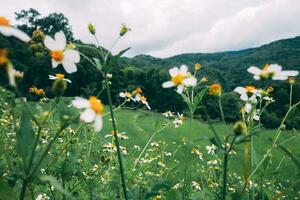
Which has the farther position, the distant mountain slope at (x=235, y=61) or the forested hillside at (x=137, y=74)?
the distant mountain slope at (x=235, y=61)

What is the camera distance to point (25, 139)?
127cm

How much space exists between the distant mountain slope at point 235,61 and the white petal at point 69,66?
145ft

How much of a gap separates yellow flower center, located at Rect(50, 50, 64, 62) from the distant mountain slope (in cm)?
4412

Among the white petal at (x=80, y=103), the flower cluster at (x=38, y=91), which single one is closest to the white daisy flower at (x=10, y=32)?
the white petal at (x=80, y=103)

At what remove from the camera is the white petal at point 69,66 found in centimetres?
148

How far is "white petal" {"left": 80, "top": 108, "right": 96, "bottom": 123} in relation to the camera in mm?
1213

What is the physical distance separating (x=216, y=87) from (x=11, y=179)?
0.99m

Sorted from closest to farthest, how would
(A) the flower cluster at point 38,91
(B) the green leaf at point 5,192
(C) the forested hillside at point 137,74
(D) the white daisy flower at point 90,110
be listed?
(D) the white daisy flower at point 90,110 < (B) the green leaf at point 5,192 < (A) the flower cluster at point 38,91 < (C) the forested hillside at point 137,74

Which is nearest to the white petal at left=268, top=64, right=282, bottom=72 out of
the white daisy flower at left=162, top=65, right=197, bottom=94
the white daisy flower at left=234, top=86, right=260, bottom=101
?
the white daisy flower at left=234, top=86, right=260, bottom=101

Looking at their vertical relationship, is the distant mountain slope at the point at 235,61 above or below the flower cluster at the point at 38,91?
below

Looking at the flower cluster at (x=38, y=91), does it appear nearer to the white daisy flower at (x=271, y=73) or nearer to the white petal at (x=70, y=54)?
the white petal at (x=70, y=54)

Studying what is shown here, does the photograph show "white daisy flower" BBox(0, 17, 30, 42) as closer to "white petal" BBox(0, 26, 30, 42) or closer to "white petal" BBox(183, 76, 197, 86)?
"white petal" BBox(0, 26, 30, 42)

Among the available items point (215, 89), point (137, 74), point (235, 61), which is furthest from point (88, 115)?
point (235, 61)

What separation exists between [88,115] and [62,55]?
0.37 metres
